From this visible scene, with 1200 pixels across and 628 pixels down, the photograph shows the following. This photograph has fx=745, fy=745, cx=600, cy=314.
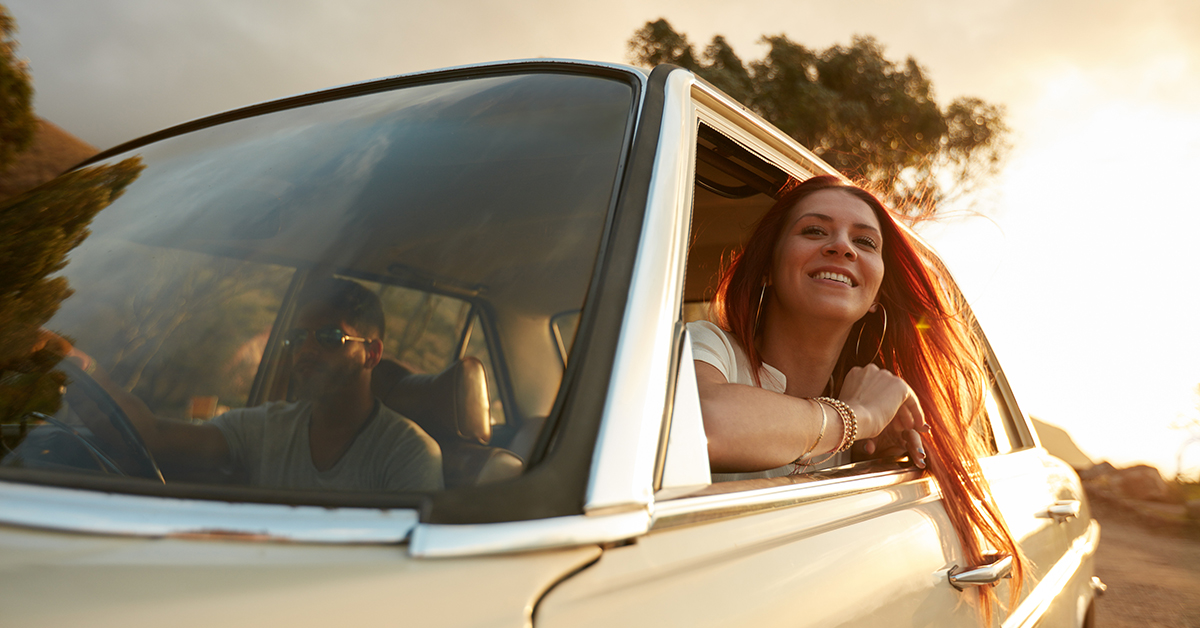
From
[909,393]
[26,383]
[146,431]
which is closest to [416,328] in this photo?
[146,431]

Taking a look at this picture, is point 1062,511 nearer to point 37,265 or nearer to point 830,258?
point 830,258

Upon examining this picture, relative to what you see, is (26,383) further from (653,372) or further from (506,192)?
(653,372)

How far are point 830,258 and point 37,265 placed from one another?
1.72 metres

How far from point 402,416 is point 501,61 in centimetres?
93

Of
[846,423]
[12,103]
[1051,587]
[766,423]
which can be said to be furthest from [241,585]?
[12,103]

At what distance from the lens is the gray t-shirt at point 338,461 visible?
0.88 m

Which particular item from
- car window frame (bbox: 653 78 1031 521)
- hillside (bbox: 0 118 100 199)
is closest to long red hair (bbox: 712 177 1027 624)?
car window frame (bbox: 653 78 1031 521)

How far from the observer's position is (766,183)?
2.17m

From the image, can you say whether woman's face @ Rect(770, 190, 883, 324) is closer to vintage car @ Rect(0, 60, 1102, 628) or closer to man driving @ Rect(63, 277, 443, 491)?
vintage car @ Rect(0, 60, 1102, 628)

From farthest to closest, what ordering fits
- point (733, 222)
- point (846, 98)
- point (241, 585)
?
point (846, 98) < point (733, 222) < point (241, 585)

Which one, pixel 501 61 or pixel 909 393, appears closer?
pixel 501 61

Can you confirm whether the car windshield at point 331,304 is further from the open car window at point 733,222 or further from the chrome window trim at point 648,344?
the open car window at point 733,222

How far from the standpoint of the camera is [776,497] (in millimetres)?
1195

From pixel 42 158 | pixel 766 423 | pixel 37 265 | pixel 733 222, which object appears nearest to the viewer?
pixel 37 265
